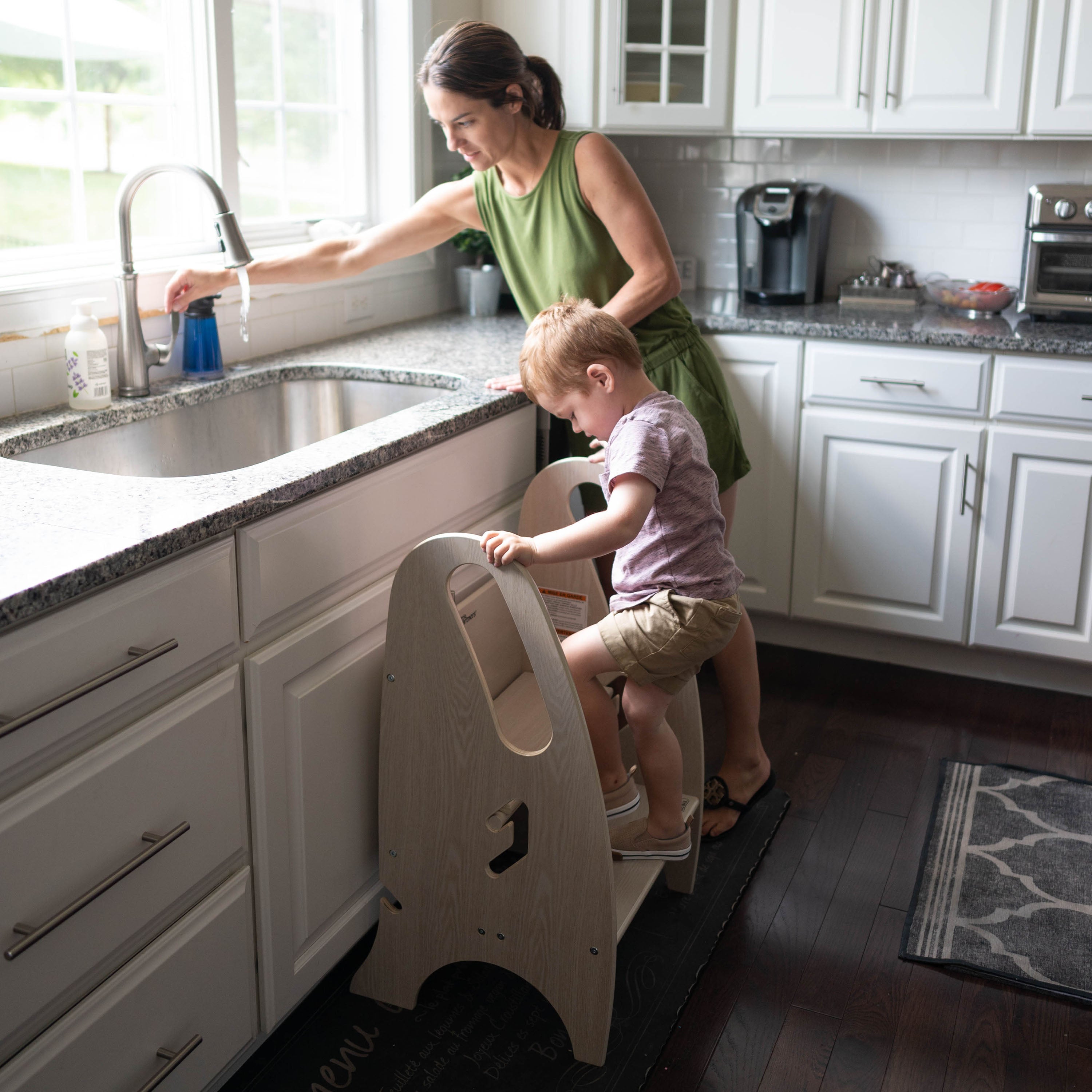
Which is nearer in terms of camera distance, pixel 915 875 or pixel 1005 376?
pixel 915 875

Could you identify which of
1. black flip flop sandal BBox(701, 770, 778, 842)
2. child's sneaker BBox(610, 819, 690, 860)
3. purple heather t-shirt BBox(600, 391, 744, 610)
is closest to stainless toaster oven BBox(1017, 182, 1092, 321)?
black flip flop sandal BBox(701, 770, 778, 842)

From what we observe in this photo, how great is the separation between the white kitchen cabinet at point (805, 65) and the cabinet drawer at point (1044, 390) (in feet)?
2.47

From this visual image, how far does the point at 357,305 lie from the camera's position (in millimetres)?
2727

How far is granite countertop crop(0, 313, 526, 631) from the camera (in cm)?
119

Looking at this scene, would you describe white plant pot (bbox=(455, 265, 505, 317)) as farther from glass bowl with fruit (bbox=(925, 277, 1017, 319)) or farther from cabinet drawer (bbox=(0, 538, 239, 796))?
cabinet drawer (bbox=(0, 538, 239, 796))

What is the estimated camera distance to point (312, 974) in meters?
1.72

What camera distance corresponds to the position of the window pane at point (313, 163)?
8.86 ft

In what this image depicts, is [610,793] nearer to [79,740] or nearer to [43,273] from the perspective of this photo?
[79,740]

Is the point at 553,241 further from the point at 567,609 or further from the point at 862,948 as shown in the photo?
the point at 862,948

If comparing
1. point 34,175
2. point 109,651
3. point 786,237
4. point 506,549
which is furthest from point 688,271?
point 109,651

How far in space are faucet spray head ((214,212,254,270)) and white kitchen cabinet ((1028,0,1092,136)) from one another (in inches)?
77.4

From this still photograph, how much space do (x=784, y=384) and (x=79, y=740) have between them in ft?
6.97

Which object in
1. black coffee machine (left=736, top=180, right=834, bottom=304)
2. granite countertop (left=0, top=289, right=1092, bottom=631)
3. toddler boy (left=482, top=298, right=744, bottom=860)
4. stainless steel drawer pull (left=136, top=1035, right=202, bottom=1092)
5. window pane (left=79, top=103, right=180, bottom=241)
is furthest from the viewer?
black coffee machine (left=736, top=180, right=834, bottom=304)

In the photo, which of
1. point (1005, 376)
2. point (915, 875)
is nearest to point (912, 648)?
point (1005, 376)
